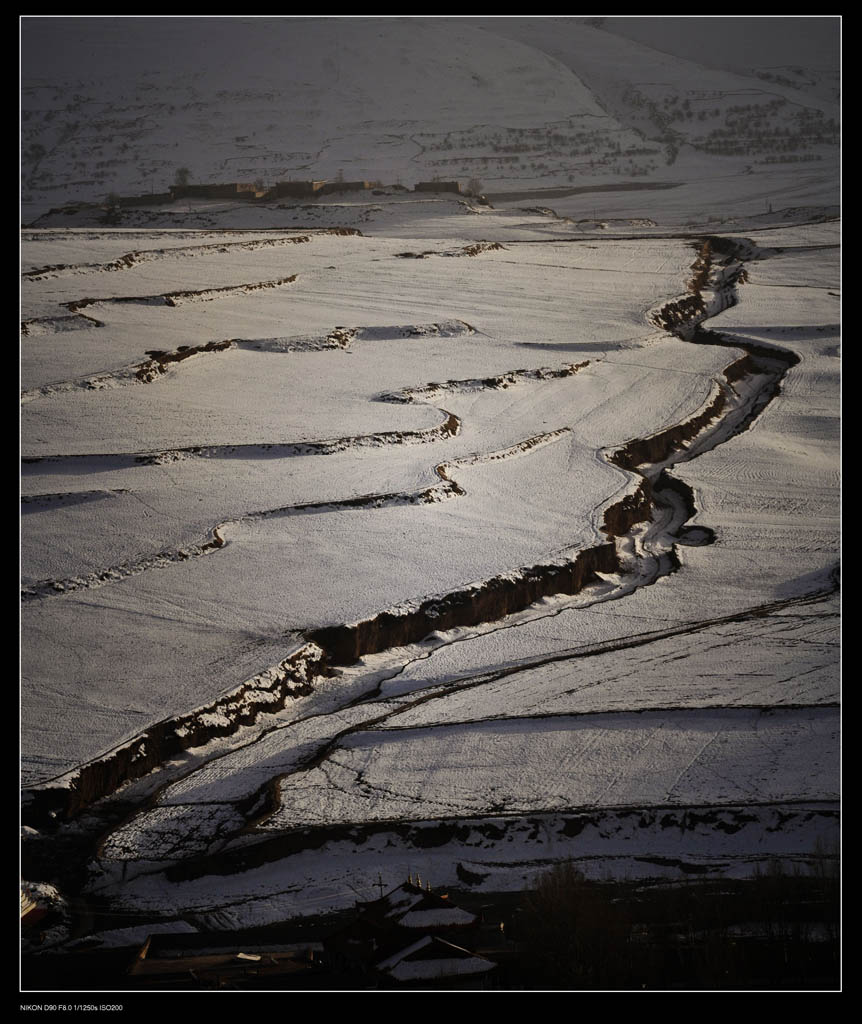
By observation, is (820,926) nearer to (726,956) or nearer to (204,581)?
(726,956)

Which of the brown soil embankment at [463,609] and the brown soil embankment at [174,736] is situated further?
the brown soil embankment at [463,609]

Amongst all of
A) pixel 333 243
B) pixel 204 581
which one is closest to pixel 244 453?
pixel 204 581

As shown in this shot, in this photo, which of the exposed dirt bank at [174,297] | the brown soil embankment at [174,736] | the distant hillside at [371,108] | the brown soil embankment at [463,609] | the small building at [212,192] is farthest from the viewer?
the distant hillside at [371,108]

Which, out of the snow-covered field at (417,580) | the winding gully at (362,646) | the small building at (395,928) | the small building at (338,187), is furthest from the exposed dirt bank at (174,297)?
the small building at (338,187)

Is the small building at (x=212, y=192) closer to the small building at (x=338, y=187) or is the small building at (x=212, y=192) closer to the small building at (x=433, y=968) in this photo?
the small building at (x=338, y=187)

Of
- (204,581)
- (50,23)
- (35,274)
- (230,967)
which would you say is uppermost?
(50,23)
